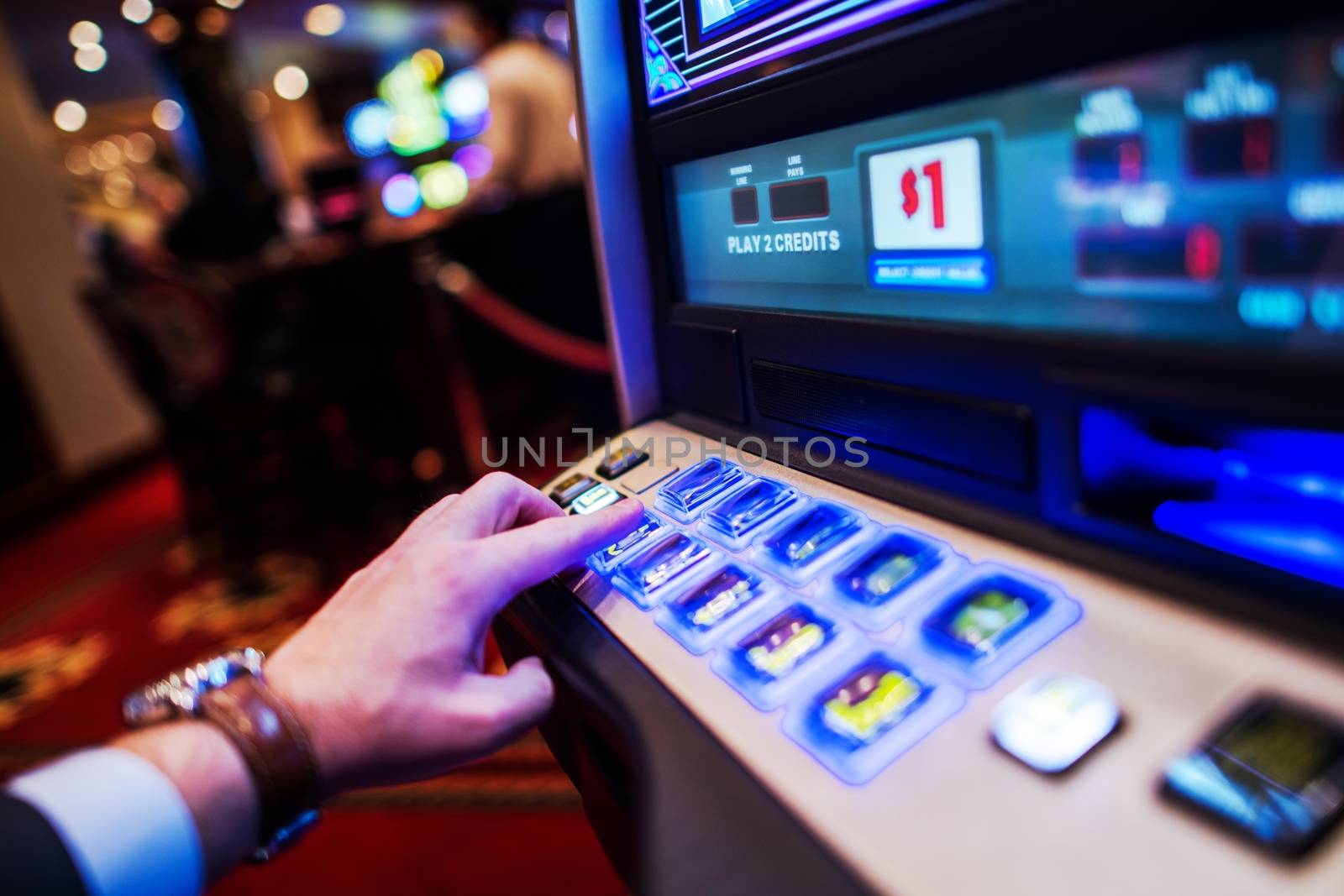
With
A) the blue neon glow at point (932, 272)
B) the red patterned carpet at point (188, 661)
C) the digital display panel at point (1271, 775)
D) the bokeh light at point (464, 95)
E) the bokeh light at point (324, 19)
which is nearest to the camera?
the digital display panel at point (1271, 775)

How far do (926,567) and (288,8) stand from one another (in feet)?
29.2

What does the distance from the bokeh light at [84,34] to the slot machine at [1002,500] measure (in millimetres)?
8127

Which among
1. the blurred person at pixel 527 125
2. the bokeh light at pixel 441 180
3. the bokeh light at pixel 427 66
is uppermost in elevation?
the bokeh light at pixel 427 66

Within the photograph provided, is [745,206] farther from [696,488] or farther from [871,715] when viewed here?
[871,715]

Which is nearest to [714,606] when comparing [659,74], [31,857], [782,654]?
[782,654]

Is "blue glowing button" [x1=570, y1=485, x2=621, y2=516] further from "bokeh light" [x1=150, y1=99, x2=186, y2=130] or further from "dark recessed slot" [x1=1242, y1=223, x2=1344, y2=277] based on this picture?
"bokeh light" [x1=150, y1=99, x2=186, y2=130]

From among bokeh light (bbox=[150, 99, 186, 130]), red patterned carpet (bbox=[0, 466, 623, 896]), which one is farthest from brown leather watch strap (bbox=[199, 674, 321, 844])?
bokeh light (bbox=[150, 99, 186, 130])

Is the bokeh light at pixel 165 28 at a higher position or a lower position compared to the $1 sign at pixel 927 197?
higher

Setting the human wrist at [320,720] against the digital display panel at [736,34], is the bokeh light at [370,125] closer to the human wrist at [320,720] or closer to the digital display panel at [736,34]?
the digital display panel at [736,34]

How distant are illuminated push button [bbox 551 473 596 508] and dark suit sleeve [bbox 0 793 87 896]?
41 cm

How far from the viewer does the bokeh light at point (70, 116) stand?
10016 mm

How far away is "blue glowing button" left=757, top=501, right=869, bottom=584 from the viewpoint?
1.83 feet

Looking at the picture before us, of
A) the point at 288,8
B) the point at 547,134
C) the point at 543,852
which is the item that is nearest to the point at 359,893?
the point at 543,852

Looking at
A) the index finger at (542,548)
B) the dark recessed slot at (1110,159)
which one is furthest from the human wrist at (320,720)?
the dark recessed slot at (1110,159)
